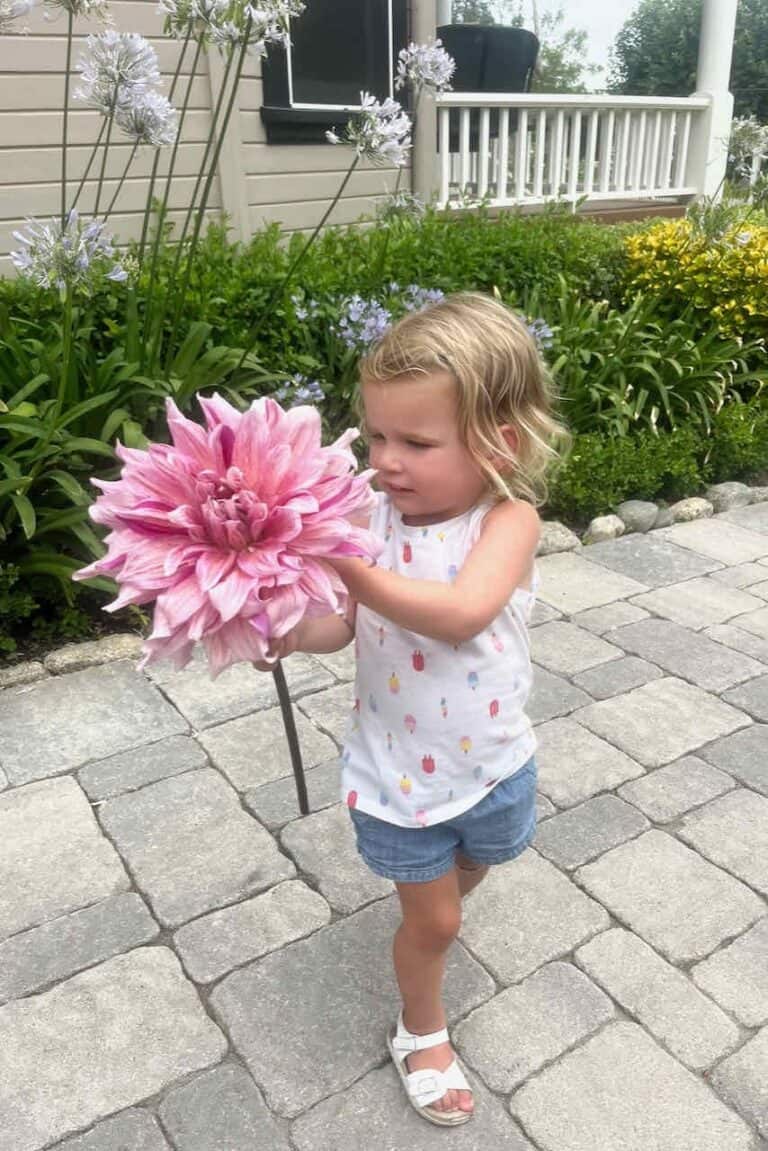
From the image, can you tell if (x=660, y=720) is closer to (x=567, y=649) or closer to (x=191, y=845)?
(x=567, y=649)

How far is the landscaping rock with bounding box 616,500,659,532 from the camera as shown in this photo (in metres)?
4.59

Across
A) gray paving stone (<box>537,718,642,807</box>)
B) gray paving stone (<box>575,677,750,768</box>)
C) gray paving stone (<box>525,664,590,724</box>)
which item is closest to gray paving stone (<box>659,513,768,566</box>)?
gray paving stone (<box>575,677,750,768</box>)

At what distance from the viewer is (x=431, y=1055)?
1.69 m

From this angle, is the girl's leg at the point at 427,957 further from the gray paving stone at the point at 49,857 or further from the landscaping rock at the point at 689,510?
the landscaping rock at the point at 689,510

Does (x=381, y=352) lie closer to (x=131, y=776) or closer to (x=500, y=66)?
(x=131, y=776)

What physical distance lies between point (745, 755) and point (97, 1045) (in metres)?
1.94

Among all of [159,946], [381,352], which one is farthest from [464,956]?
[381,352]

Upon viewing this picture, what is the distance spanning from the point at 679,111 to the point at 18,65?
21.5 feet

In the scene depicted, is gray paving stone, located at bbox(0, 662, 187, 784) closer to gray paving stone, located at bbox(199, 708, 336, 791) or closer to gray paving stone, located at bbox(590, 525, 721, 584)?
gray paving stone, located at bbox(199, 708, 336, 791)

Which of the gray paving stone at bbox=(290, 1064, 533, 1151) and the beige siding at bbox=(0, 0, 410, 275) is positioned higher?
the beige siding at bbox=(0, 0, 410, 275)

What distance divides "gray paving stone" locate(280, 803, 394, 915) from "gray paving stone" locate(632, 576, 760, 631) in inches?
72.1

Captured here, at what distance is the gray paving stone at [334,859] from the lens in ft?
7.14

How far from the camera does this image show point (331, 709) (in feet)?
9.73

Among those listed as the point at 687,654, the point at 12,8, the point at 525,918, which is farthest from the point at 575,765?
the point at 12,8
